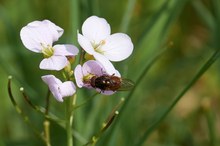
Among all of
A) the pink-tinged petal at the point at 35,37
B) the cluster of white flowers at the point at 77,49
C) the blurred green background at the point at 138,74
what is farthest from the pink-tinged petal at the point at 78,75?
the blurred green background at the point at 138,74

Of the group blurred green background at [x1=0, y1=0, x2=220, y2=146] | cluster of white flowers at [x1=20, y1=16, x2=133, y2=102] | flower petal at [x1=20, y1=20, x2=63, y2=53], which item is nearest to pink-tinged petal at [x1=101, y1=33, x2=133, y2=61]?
cluster of white flowers at [x1=20, y1=16, x2=133, y2=102]

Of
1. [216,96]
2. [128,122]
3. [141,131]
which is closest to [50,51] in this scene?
[128,122]

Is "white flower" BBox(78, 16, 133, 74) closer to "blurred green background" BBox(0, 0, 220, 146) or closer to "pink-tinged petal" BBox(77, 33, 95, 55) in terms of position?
"pink-tinged petal" BBox(77, 33, 95, 55)

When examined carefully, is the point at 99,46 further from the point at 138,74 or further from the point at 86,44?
the point at 138,74

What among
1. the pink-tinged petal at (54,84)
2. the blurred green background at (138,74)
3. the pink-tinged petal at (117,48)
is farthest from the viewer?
the blurred green background at (138,74)

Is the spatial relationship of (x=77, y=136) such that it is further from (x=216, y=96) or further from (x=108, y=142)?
(x=216, y=96)

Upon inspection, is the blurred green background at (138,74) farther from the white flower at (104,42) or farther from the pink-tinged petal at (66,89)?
the pink-tinged petal at (66,89)

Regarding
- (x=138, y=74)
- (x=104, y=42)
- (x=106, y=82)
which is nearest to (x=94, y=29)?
(x=104, y=42)
